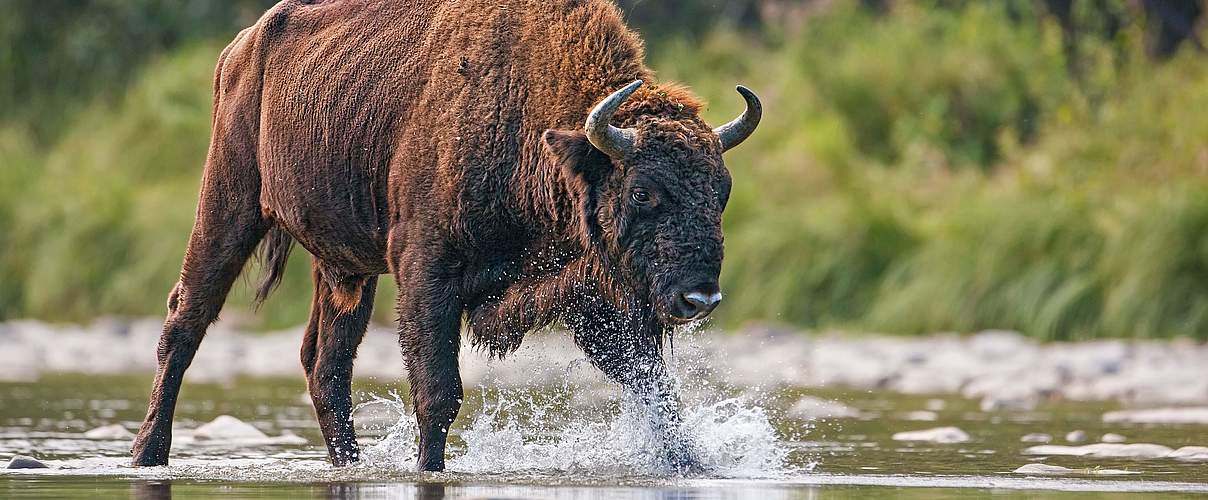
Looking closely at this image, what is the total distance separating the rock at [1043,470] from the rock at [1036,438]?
1554mm

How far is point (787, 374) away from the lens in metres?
13.2

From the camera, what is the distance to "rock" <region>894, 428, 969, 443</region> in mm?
8945

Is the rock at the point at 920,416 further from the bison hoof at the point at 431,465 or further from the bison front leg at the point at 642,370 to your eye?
the bison hoof at the point at 431,465

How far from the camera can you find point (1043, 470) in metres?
7.32

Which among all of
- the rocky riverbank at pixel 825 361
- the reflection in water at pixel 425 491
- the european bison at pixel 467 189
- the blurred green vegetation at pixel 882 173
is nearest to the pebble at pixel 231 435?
the european bison at pixel 467 189

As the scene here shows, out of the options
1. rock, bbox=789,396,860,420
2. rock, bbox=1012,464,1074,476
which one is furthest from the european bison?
rock, bbox=789,396,860,420

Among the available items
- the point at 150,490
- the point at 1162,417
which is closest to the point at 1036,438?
the point at 1162,417

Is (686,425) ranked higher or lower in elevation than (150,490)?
higher

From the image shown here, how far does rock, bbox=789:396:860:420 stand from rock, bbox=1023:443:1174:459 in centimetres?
209

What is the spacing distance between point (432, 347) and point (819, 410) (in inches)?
155

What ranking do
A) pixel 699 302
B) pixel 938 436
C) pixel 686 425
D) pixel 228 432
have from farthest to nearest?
pixel 228 432 → pixel 938 436 → pixel 686 425 → pixel 699 302

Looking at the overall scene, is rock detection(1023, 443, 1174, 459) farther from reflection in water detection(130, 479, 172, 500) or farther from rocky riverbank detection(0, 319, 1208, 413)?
reflection in water detection(130, 479, 172, 500)

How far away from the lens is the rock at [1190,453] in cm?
782

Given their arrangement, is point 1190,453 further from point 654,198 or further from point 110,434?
point 110,434
